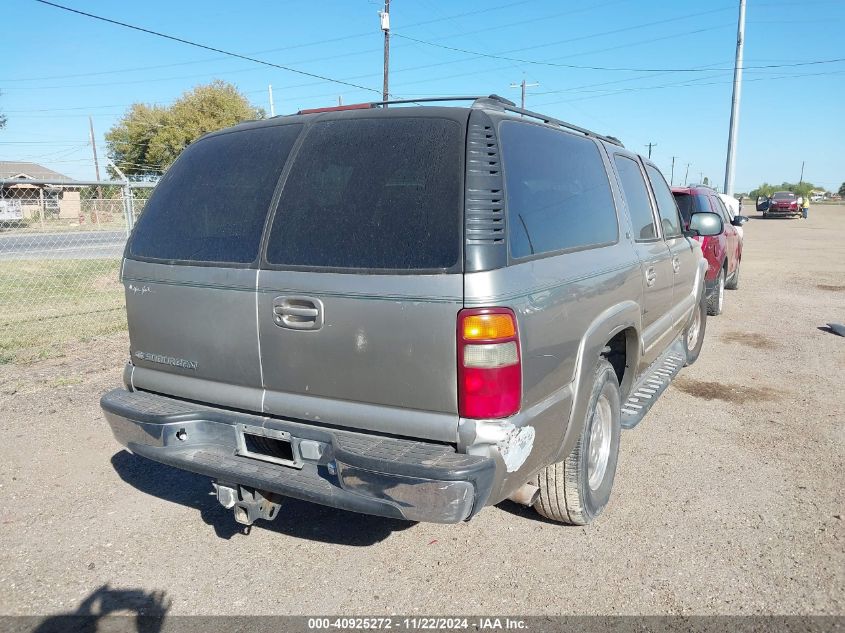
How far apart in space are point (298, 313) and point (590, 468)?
187 cm

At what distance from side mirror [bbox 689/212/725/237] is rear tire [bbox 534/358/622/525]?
280 centimetres

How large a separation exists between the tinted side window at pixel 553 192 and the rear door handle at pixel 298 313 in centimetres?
80

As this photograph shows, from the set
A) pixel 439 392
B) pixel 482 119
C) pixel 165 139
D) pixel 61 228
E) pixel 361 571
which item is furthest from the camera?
pixel 165 139

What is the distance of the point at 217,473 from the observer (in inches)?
109

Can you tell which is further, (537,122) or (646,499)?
(646,499)

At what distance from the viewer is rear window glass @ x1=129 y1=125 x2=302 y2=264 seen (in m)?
2.88

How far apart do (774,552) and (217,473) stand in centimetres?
264

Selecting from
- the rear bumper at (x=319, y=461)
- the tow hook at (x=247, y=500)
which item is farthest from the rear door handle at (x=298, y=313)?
the tow hook at (x=247, y=500)

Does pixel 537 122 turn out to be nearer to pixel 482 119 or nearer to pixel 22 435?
pixel 482 119

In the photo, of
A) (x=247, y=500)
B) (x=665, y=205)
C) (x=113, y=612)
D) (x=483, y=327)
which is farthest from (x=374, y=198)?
(x=665, y=205)

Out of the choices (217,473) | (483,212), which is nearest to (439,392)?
(483,212)

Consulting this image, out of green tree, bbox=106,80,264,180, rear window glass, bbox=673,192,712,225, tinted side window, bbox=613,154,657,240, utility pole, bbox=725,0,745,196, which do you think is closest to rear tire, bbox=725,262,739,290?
rear window glass, bbox=673,192,712,225

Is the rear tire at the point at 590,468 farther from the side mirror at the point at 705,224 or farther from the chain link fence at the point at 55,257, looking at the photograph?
the chain link fence at the point at 55,257

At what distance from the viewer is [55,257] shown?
904cm
